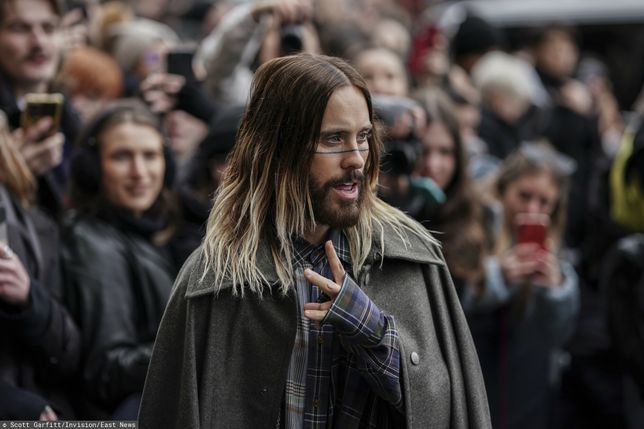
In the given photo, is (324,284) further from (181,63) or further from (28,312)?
(181,63)

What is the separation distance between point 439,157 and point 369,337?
3.09 meters

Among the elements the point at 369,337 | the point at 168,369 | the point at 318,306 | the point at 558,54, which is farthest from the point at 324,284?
the point at 558,54

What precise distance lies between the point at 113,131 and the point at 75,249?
0.64 metres

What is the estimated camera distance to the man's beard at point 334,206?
3547 millimetres

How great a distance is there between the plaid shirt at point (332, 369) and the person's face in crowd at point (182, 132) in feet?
11.1

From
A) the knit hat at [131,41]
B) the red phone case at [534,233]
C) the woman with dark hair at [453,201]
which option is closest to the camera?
the red phone case at [534,233]

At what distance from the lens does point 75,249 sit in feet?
16.6

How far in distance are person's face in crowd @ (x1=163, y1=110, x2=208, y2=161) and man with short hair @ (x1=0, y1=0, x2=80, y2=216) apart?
1.04m

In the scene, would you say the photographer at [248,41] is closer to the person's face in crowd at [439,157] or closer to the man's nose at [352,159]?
the person's face in crowd at [439,157]

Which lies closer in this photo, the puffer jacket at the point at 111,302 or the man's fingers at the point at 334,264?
the man's fingers at the point at 334,264

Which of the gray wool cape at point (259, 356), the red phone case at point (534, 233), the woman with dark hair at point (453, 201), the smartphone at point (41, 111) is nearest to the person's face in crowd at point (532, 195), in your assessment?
the woman with dark hair at point (453, 201)

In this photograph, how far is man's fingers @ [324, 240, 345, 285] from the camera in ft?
11.2

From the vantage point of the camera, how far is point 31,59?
19.1 ft

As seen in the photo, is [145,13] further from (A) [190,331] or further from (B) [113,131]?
(A) [190,331]
